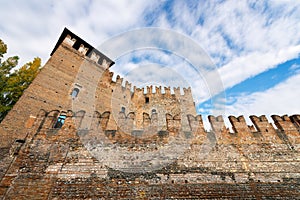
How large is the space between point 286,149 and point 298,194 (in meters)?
1.66

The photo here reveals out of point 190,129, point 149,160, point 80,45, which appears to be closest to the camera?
point 149,160

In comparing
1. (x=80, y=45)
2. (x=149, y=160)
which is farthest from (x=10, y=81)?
(x=149, y=160)

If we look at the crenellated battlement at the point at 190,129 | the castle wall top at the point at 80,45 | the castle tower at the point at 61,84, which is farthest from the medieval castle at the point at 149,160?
the castle wall top at the point at 80,45

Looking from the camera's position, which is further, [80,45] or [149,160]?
[80,45]

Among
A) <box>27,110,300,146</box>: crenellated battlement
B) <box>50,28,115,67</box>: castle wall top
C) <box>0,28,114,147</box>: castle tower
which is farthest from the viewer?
<box>50,28,115,67</box>: castle wall top

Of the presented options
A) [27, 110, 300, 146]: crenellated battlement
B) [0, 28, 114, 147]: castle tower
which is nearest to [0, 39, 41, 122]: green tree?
[0, 28, 114, 147]: castle tower

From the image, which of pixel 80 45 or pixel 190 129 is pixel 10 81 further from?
pixel 190 129

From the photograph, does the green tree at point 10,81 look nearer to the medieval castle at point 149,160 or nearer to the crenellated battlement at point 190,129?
the medieval castle at point 149,160

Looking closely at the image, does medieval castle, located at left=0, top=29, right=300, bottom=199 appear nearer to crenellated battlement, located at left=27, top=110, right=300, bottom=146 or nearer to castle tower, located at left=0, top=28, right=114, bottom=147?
crenellated battlement, located at left=27, top=110, right=300, bottom=146

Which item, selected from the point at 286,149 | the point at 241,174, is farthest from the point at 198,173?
the point at 286,149

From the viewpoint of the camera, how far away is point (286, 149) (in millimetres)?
5988

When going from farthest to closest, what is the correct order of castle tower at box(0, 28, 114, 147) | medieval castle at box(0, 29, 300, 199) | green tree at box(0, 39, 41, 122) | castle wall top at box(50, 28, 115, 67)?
castle wall top at box(50, 28, 115, 67), green tree at box(0, 39, 41, 122), castle tower at box(0, 28, 114, 147), medieval castle at box(0, 29, 300, 199)

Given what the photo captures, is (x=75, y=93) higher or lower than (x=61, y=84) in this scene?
lower

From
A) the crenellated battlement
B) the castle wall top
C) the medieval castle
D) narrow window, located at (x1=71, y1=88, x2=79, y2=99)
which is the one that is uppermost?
the castle wall top
